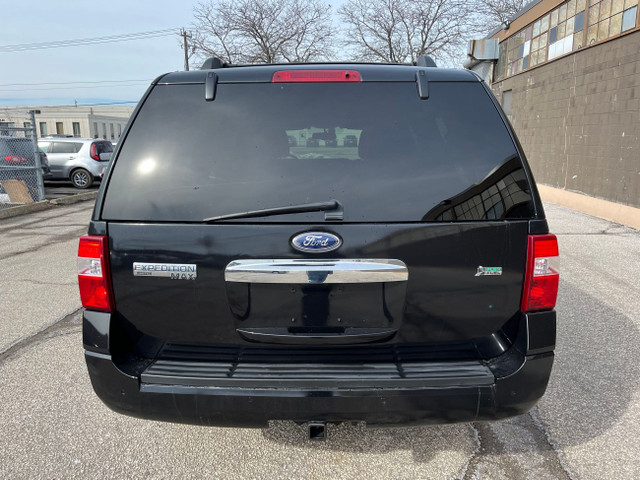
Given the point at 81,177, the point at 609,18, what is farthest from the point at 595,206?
the point at 81,177

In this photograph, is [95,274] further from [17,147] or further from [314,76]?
[17,147]

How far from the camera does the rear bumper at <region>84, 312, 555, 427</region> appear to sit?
6.37 feet

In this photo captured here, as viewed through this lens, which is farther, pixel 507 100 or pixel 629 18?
pixel 507 100

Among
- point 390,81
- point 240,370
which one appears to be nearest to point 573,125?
point 390,81

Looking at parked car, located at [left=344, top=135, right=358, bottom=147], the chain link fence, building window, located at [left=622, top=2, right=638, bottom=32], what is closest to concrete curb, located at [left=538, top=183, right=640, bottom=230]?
building window, located at [left=622, top=2, right=638, bottom=32]

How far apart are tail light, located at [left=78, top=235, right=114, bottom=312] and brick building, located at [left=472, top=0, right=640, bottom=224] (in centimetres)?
995

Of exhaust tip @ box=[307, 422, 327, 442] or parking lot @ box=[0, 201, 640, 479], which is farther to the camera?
parking lot @ box=[0, 201, 640, 479]

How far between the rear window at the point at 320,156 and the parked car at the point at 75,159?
51.0ft

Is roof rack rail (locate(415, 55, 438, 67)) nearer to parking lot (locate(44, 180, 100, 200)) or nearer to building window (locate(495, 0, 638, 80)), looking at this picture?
building window (locate(495, 0, 638, 80))

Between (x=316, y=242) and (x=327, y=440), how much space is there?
134 centimetres

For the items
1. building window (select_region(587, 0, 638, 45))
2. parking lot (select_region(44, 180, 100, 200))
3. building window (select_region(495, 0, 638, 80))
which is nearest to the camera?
building window (select_region(587, 0, 638, 45))

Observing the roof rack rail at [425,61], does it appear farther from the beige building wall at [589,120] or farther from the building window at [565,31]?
the building window at [565,31]

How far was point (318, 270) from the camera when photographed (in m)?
1.94

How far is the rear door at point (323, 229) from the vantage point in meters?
1.95
